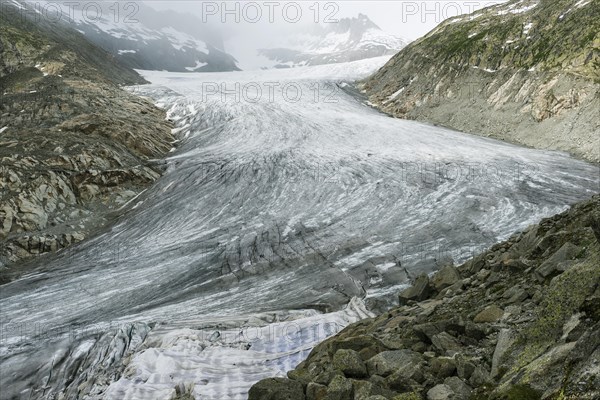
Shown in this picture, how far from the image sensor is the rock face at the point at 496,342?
3.47m

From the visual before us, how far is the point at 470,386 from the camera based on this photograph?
423 centimetres

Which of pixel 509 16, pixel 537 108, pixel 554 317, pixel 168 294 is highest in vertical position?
pixel 509 16

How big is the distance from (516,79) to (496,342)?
26.6 meters

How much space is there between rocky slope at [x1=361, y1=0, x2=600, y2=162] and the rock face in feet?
55.8

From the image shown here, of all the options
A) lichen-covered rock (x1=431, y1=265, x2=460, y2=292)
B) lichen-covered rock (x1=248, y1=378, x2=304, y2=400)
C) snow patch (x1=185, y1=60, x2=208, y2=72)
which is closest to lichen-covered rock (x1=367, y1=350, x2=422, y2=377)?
lichen-covered rock (x1=248, y1=378, x2=304, y2=400)

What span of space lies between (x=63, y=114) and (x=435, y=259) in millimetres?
22167

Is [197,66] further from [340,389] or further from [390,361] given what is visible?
[340,389]

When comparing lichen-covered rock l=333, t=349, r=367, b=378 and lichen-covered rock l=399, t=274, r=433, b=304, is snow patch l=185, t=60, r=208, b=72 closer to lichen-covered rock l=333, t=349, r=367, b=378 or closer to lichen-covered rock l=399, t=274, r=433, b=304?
lichen-covered rock l=399, t=274, r=433, b=304

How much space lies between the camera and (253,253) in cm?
1355

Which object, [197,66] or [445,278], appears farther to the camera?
[197,66]

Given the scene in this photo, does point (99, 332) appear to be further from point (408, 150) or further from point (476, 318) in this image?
point (408, 150)

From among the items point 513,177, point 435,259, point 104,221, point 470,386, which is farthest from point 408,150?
point 470,386

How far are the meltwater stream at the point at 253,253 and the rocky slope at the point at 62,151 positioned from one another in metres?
1.19

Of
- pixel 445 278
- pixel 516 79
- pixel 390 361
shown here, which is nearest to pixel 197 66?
pixel 516 79
